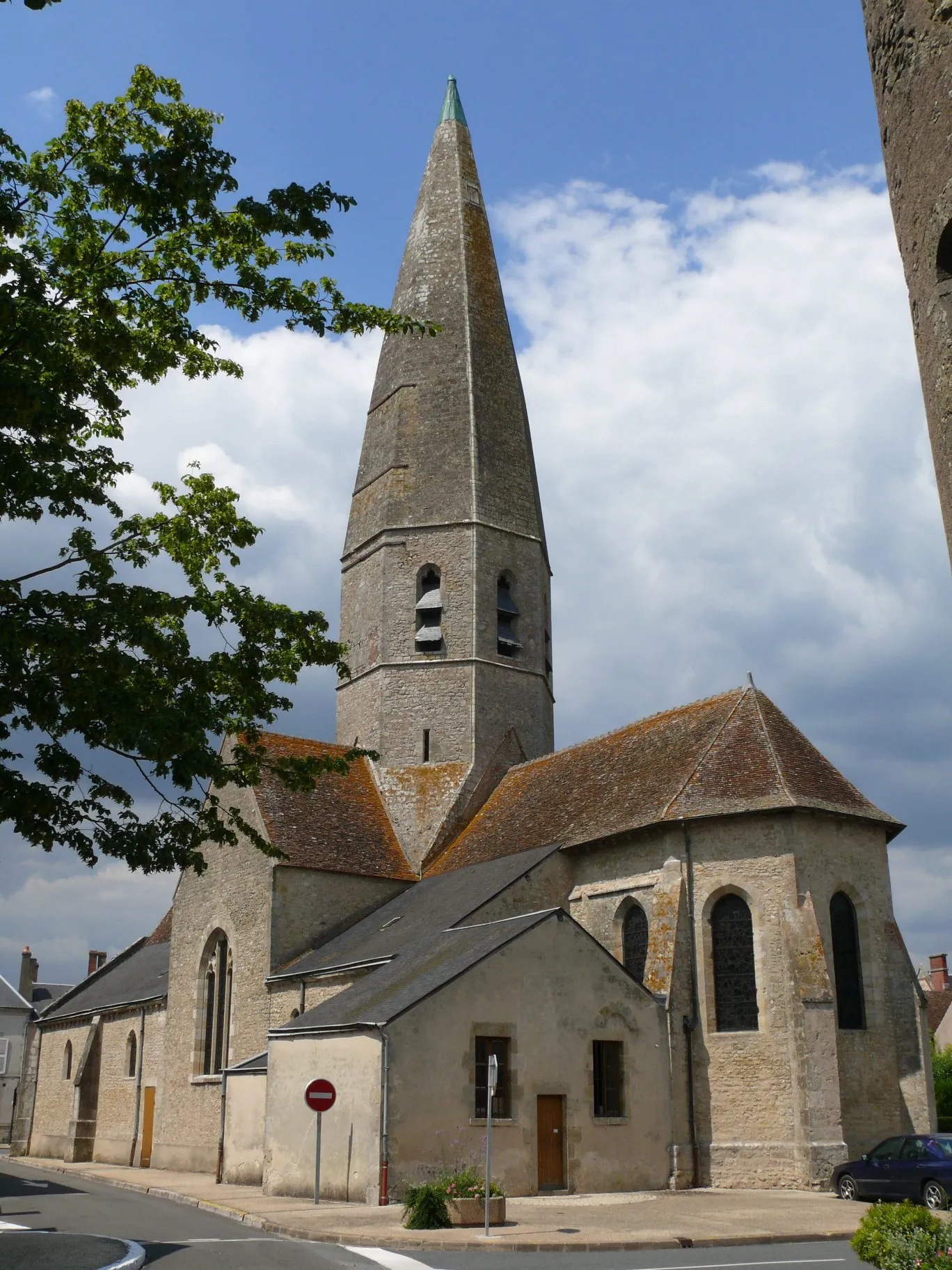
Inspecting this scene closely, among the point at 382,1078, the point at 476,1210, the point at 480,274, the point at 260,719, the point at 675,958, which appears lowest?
the point at 476,1210

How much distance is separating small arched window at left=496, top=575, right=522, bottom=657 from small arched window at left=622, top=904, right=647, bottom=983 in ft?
33.2

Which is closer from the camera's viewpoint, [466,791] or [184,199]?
[184,199]

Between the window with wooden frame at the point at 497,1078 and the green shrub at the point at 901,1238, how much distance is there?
1001 centimetres

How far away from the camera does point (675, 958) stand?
795 inches

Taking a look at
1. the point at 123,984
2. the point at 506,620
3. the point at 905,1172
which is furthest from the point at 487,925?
the point at 123,984

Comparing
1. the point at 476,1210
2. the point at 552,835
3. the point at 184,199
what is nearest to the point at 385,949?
the point at 552,835

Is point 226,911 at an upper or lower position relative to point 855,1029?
upper

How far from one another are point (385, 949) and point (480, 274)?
815 inches

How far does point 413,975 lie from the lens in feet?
62.9

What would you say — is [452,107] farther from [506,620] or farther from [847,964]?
[847,964]

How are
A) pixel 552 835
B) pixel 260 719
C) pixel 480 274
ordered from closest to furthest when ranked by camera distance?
pixel 260 719
pixel 552 835
pixel 480 274

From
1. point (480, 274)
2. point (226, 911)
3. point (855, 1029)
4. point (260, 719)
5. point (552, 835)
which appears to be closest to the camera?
point (260, 719)

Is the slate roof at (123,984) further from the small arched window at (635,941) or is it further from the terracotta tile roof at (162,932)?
the small arched window at (635,941)

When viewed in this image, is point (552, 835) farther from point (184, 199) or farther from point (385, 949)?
point (184, 199)
